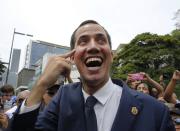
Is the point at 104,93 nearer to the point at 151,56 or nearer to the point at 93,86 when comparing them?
the point at 93,86

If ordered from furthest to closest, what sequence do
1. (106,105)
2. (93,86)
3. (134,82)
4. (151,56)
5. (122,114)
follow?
1. (151,56)
2. (134,82)
3. (93,86)
4. (106,105)
5. (122,114)

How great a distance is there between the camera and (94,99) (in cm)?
236

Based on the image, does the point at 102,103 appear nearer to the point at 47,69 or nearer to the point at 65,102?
the point at 65,102

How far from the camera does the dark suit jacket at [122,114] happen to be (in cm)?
217

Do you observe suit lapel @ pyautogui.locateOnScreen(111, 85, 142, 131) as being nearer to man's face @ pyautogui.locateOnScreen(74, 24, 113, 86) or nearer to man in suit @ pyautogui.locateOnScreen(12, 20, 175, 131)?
man in suit @ pyautogui.locateOnScreen(12, 20, 175, 131)

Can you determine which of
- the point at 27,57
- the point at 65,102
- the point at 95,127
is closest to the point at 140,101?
the point at 95,127

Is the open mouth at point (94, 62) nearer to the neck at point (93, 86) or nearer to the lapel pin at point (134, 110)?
the neck at point (93, 86)

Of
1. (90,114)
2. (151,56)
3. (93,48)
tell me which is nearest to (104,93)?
(90,114)

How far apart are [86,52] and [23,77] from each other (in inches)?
4361

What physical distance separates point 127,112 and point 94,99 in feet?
0.83

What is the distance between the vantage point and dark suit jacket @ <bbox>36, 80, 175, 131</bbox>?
2172mm

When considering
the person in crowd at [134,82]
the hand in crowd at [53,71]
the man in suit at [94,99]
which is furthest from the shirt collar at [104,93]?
the person in crowd at [134,82]

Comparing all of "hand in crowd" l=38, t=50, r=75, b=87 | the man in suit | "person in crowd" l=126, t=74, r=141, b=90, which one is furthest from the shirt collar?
"person in crowd" l=126, t=74, r=141, b=90

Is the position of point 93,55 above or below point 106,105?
above
